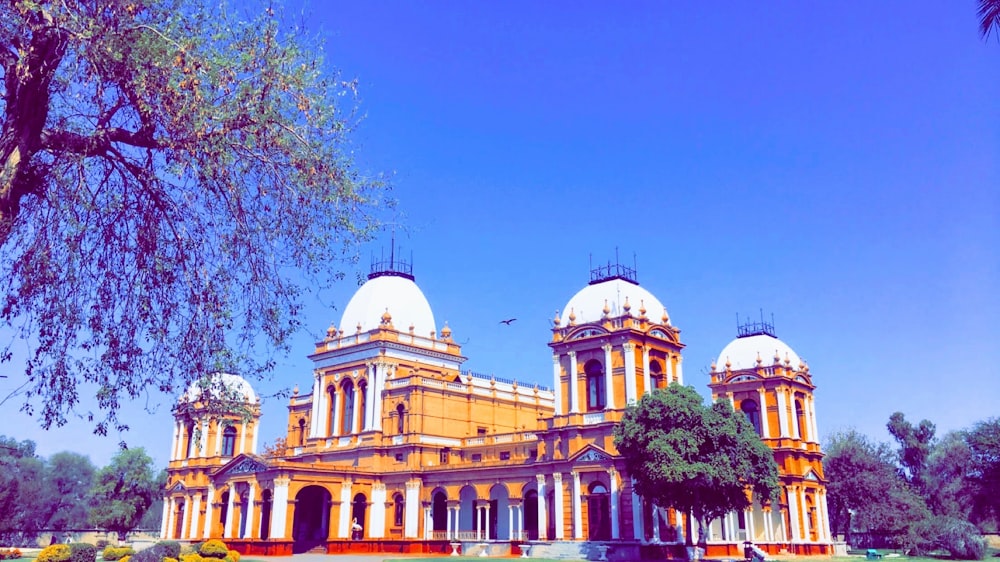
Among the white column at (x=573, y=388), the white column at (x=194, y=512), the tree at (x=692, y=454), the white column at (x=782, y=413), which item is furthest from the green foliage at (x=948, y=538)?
the white column at (x=194, y=512)

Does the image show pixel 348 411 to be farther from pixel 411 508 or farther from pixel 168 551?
pixel 168 551

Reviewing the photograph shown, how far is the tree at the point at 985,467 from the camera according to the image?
46.9 m

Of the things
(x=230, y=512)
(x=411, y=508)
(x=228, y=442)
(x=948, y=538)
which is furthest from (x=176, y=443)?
(x=948, y=538)

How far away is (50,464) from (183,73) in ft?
359

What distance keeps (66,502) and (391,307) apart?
68901 mm

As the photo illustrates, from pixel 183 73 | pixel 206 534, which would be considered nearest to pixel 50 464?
pixel 206 534

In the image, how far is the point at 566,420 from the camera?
134 ft

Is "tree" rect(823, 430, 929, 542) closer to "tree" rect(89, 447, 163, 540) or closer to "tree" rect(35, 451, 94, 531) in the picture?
"tree" rect(89, 447, 163, 540)

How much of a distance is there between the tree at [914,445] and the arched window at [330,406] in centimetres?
5423

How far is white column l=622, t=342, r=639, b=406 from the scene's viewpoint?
3881 cm

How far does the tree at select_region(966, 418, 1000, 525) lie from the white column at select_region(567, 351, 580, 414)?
26.9m

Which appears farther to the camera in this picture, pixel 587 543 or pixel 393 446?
pixel 393 446

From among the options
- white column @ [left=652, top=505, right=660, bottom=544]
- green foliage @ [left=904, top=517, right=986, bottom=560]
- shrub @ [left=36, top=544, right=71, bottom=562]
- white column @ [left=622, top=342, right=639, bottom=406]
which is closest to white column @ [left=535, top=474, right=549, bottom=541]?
white column @ [left=652, top=505, right=660, bottom=544]

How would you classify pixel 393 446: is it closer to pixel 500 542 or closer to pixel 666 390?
pixel 500 542
